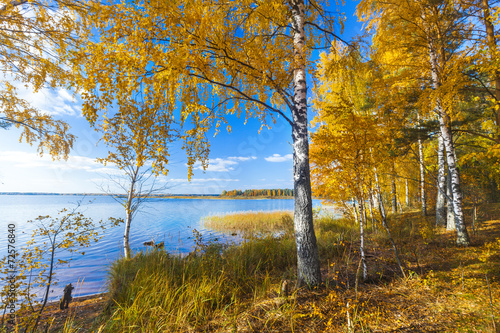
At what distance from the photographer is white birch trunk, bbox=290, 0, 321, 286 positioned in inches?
135

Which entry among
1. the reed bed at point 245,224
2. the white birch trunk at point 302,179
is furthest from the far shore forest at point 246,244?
the reed bed at point 245,224

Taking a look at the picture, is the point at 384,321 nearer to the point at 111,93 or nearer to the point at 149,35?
the point at 111,93

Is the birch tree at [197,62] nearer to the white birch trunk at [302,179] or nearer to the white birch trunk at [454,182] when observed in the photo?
the white birch trunk at [302,179]

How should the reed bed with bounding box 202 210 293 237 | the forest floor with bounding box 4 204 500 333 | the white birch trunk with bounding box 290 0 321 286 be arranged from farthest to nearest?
the reed bed with bounding box 202 210 293 237, the white birch trunk with bounding box 290 0 321 286, the forest floor with bounding box 4 204 500 333

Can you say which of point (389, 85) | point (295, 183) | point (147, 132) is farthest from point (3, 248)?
point (389, 85)

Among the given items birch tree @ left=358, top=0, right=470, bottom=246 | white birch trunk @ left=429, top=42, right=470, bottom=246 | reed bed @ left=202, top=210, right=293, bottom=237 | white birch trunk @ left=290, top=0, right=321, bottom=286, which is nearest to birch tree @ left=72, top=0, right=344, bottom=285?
white birch trunk @ left=290, top=0, right=321, bottom=286

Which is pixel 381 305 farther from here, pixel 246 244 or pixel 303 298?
pixel 246 244

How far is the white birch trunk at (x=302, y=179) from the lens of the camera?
342cm

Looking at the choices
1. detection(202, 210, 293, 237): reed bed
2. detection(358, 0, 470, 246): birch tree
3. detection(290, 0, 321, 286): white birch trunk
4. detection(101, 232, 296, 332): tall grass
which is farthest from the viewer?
detection(202, 210, 293, 237): reed bed

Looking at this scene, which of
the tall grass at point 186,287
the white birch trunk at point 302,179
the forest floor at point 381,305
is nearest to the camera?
the forest floor at point 381,305

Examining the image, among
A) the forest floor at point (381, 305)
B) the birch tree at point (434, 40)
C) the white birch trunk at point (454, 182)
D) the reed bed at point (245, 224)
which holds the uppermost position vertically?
the birch tree at point (434, 40)

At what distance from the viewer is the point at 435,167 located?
1423cm

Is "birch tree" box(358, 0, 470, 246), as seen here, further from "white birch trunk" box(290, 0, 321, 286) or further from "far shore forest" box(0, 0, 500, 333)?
"white birch trunk" box(290, 0, 321, 286)

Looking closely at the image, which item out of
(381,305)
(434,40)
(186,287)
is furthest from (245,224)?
(434,40)
